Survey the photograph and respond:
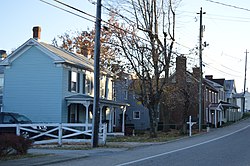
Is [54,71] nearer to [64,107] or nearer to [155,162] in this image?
[64,107]

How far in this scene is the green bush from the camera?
16306 mm

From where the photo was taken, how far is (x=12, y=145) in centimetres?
1675

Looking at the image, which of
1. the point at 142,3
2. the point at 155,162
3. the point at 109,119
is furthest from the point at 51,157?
the point at 109,119

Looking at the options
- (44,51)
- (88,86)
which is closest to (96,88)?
(44,51)

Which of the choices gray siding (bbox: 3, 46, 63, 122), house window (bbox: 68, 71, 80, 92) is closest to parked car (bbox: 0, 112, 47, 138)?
gray siding (bbox: 3, 46, 63, 122)

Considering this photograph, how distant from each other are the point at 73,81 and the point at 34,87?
3176mm

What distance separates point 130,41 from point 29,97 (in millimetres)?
9085

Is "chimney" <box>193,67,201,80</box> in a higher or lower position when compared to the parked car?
higher

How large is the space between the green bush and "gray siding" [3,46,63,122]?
14787 millimetres

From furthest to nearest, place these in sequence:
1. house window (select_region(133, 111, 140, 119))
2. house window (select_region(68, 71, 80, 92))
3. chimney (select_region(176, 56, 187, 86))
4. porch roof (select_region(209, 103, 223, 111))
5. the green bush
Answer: porch roof (select_region(209, 103, 223, 111)), house window (select_region(133, 111, 140, 119)), chimney (select_region(176, 56, 187, 86)), house window (select_region(68, 71, 80, 92)), the green bush

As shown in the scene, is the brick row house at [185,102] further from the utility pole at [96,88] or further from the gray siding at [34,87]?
the utility pole at [96,88]

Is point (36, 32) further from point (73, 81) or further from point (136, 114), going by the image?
point (136, 114)

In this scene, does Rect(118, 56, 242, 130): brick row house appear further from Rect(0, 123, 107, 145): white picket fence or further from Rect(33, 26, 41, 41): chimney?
Rect(0, 123, 107, 145): white picket fence

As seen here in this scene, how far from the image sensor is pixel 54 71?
32.6 m
